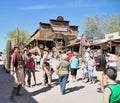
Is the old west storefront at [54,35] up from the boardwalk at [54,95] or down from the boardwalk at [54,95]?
up

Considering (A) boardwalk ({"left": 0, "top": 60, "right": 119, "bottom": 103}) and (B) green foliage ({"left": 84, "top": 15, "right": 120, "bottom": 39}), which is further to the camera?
(B) green foliage ({"left": 84, "top": 15, "right": 120, "bottom": 39})

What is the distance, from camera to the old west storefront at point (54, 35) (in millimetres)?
53906

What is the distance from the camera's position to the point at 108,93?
3.71 meters

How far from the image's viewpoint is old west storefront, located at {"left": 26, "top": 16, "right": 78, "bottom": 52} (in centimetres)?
5391

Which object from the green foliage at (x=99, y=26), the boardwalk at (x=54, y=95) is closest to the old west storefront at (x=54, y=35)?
the green foliage at (x=99, y=26)

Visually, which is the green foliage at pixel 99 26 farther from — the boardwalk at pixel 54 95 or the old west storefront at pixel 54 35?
the boardwalk at pixel 54 95

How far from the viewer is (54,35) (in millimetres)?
55500

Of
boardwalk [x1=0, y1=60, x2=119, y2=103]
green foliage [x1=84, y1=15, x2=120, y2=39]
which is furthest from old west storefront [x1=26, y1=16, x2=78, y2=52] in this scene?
boardwalk [x1=0, y1=60, x2=119, y2=103]

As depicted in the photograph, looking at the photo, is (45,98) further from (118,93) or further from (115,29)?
(115,29)

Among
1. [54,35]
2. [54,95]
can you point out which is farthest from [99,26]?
[54,95]

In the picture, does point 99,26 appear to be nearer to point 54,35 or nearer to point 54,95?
point 54,35

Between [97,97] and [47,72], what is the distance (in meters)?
3.19

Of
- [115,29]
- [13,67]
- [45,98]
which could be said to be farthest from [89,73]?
[115,29]

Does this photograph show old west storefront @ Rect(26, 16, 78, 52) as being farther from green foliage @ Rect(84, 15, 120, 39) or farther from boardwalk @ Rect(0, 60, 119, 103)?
boardwalk @ Rect(0, 60, 119, 103)
